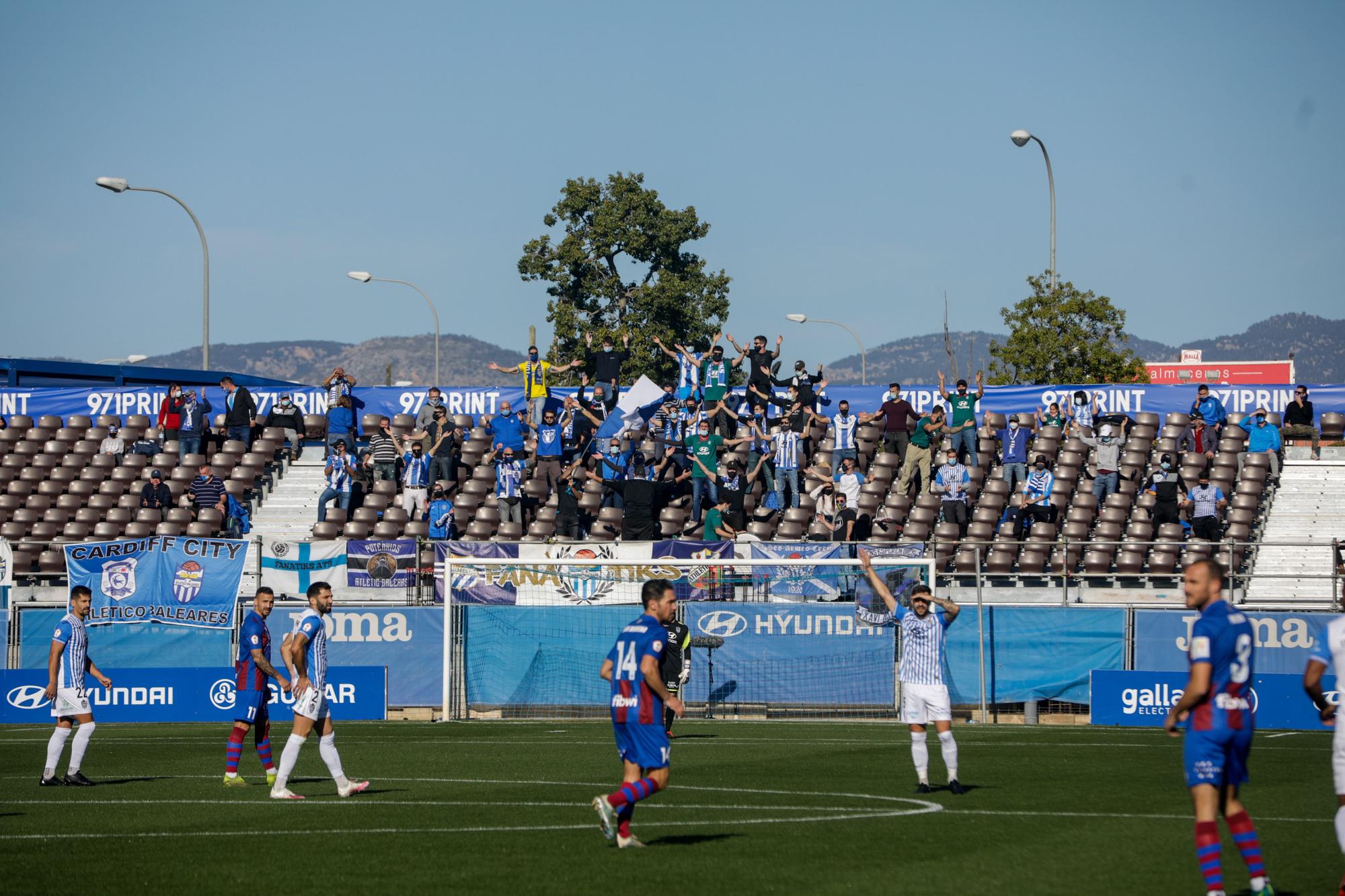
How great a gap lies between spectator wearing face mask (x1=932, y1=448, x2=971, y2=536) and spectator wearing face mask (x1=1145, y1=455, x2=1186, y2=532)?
3.87 metres

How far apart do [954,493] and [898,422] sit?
3272 millimetres

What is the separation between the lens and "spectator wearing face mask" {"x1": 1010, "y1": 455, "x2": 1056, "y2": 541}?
3127 centimetres

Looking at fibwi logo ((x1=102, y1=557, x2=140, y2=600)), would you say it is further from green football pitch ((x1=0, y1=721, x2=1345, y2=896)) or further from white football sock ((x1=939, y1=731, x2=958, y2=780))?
white football sock ((x1=939, y1=731, x2=958, y2=780))

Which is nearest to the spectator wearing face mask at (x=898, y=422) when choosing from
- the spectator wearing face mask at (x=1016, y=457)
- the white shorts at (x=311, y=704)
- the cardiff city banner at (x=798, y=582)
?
the spectator wearing face mask at (x=1016, y=457)

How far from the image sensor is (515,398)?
1576 inches

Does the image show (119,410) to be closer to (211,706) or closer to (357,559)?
(357,559)

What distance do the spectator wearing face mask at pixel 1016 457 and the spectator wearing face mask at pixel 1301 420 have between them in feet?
19.1

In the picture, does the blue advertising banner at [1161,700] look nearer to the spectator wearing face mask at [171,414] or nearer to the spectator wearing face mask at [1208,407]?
the spectator wearing face mask at [1208,407]

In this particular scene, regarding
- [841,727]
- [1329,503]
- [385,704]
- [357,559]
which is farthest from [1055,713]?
[357,559]

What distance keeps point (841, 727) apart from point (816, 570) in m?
3.56

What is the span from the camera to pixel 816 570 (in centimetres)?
2800

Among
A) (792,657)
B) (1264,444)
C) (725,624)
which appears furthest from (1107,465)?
(725,624)

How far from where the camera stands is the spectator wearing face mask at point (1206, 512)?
2970 cm

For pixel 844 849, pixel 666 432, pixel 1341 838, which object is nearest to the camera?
pixel 1341 838
